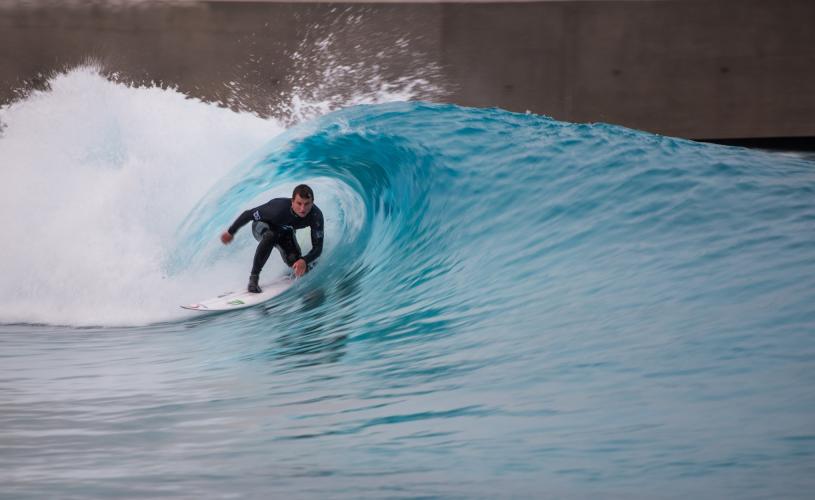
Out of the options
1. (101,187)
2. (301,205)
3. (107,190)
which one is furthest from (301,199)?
(101,187)

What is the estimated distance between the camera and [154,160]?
332 inches

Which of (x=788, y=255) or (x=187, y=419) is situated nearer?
(x=187, y=419)

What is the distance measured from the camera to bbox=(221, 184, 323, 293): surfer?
229 inches

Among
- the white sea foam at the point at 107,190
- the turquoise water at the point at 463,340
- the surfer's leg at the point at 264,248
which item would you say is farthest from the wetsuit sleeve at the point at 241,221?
the white sea foam at the point at 107,190

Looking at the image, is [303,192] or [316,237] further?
[316,237]

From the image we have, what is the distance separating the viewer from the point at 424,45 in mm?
9938

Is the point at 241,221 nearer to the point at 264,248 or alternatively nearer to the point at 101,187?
the point at 264,248

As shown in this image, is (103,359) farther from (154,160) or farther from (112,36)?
(112,36)

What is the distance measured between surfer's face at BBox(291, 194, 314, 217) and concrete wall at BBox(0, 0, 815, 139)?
4.43m

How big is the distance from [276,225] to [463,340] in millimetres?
1782

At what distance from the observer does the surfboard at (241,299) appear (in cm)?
600

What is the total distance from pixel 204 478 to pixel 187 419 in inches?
26.9

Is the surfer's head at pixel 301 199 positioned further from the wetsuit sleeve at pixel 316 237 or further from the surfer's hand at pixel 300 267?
the surfer's hand at pixel 300 267

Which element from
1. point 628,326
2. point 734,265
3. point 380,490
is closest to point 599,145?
point 734,265
